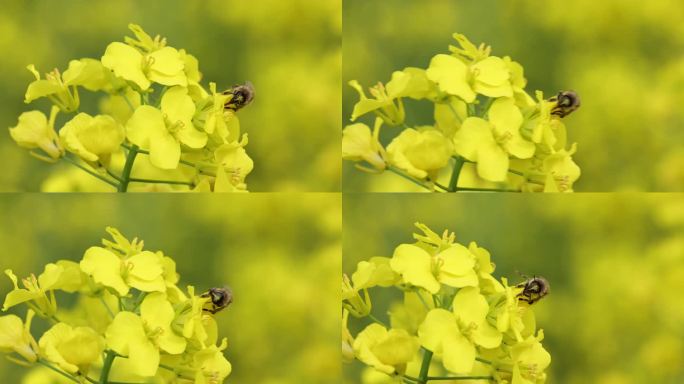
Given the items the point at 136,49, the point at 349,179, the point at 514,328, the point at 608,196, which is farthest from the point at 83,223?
the point at 608,196

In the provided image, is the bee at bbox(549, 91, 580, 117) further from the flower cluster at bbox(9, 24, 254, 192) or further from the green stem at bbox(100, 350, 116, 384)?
the green stem at bbox(100, 350, 116, 384)

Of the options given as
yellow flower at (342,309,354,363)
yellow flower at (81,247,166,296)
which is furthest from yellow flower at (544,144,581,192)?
yellow flower at (81,247,166,296)

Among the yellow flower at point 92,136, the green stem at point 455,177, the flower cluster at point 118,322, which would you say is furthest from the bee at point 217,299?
the green stem at point 455,177

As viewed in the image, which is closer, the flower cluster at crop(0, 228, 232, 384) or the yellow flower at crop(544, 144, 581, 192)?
the flower cluster at crop(0, 228, 232, 384)

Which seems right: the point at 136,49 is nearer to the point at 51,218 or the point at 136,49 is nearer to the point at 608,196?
the point at 51,218

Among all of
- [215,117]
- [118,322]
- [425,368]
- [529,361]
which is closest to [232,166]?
[215,117]

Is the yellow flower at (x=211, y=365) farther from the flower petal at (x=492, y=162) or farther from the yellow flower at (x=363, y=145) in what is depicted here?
the flower petal at (x=492, y=162)
